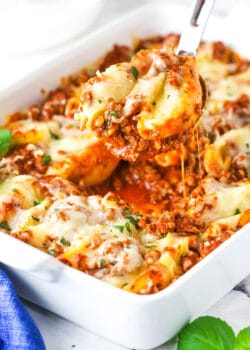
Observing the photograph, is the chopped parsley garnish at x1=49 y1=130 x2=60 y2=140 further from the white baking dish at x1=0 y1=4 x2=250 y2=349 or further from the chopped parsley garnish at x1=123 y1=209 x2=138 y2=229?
the white baking dish at x1=0 y1=4 x2=250 y2=349

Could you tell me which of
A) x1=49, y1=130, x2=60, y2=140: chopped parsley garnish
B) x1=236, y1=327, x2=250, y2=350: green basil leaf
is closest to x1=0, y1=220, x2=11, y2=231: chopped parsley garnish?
x1=49, y1=130, x2=60, y2=140: chopped parsley garnish

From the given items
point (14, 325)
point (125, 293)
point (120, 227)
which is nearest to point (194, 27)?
point (120, 227)

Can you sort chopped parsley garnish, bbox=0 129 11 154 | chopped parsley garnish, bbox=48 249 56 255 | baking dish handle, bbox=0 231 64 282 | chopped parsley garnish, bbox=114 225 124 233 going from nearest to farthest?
1. baking dish handle, bbox=0 231 64 282
2. chopped parsley garnish, bbox=48 249 56 255
3. chopped parsley garnish, bbox=114 225 124 233
4. chopped parsley garnish, bbox=0 129 11 154

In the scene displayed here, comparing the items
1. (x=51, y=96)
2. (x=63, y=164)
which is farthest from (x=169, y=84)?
(x=51, y=96)

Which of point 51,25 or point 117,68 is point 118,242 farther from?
point 51,25

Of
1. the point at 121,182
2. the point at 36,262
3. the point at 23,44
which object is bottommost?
the point at 121,182

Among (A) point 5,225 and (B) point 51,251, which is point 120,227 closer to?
(B) point 51,251

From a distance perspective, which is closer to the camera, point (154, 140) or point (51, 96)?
point (154, 140)
